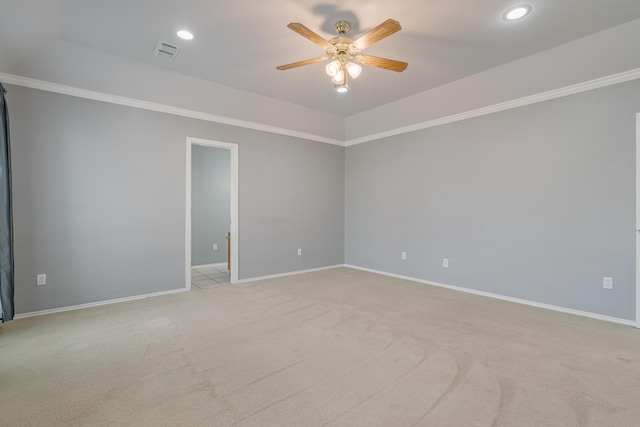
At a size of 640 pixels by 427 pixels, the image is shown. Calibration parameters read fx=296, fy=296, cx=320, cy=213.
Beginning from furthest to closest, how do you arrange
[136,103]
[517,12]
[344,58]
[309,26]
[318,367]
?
1. [136,103]
2. [309,26]
3. [344,58]
4. [517,12]
5. [318,367]

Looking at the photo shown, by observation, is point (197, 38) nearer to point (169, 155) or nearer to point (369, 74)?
point (169, 155)

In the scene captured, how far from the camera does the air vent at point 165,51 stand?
3231mm

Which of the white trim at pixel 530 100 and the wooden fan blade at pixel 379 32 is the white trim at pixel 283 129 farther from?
the wooden fan blade at pixel 379 32

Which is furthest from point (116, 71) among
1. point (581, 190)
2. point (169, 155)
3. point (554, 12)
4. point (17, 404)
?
point (581, 190)

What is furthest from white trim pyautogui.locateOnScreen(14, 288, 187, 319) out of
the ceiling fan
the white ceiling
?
the ceiling fan

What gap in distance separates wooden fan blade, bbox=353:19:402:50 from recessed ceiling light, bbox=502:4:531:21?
1.20 m

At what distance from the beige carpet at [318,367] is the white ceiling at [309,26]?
2.92 metres

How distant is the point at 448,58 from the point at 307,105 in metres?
2.39

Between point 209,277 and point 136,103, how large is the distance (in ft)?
9.66

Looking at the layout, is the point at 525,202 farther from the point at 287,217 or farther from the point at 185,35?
the point at 185,35

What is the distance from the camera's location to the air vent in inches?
127

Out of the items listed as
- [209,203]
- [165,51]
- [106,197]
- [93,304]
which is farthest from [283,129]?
[93,304]

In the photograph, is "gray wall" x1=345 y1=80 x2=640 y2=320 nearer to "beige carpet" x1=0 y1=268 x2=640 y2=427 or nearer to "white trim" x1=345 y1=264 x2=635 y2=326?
"white trim" x1=345 y1=264 x2=635 y2=326

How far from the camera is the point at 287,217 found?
17.5 ft
